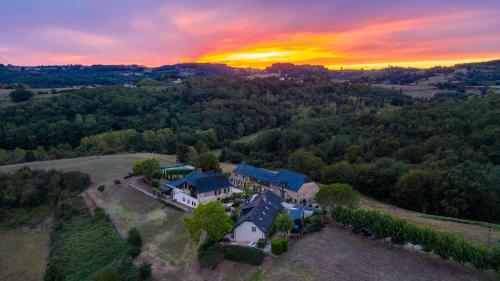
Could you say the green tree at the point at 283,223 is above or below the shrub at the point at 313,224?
above

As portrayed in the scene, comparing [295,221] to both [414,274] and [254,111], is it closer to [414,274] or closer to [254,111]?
[414,274]

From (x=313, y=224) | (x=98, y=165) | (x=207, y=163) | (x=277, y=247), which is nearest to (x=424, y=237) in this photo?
(x=313, y=224)

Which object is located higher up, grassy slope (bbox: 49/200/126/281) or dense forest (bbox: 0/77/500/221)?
dense forest (bbox: 0/77/500/221)

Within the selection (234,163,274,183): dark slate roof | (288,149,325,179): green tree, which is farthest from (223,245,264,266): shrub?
(288,149,325,179): green tree

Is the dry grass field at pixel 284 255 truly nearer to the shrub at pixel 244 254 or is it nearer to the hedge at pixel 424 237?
the shrub at pixel 244 254

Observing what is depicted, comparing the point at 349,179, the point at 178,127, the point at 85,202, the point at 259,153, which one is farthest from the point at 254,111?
the point at 85,202

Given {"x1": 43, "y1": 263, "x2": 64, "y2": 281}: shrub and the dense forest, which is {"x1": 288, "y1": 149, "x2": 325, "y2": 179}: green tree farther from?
{"x1": 43, "y1": 263, "x2": 64, "y2": 281}: shrub

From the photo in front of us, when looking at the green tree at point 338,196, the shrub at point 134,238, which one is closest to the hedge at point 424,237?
the green tree at point 338,196
